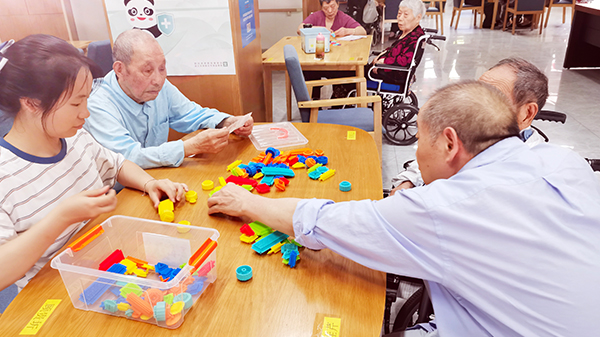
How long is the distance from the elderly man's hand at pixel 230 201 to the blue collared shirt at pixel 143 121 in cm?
46

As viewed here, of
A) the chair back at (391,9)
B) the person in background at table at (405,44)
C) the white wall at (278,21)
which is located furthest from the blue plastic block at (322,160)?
the chair back at (391,9)

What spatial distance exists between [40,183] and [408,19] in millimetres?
3652

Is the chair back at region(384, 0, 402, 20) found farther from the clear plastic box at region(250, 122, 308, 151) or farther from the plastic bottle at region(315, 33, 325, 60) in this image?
the clear plastic box at region(250, 122, 308, 151)

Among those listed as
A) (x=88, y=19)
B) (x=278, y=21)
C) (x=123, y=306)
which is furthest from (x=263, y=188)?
(x=278, y=21)

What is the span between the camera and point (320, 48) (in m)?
3.74

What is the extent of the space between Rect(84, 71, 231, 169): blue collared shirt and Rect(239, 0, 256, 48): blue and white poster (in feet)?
2.25

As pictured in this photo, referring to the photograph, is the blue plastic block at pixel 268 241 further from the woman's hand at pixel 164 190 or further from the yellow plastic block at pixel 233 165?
the yellow plastic block at pixel 233 165

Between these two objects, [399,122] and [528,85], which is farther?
[399,122]

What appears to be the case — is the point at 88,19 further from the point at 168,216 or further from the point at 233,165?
the point at 168,216

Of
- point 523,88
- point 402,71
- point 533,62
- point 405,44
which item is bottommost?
point 533,62

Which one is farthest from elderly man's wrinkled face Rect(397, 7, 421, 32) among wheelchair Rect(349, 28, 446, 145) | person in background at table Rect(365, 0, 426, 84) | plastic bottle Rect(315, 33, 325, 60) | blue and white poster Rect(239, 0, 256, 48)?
blue and white poster Rect(239, 0, 256, 48)

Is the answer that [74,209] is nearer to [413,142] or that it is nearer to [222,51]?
[222,51]

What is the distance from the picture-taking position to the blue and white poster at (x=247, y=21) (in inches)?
97.3

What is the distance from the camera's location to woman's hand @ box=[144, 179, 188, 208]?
1366 millimetres
